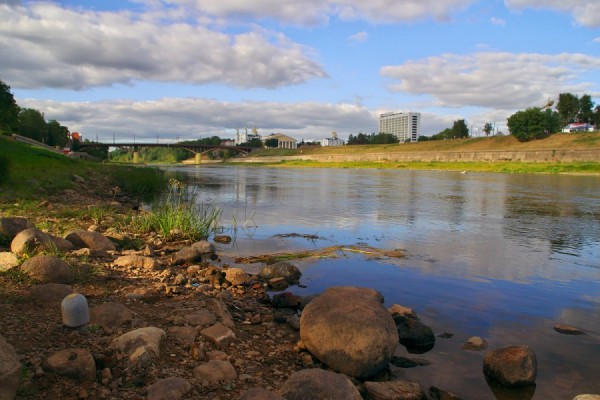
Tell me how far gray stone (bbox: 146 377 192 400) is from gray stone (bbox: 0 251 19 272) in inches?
178

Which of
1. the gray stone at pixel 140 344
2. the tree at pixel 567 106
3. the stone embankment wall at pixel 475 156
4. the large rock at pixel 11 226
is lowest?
the gray stone at pixel 140 344

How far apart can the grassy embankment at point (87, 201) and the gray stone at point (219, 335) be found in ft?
26.7

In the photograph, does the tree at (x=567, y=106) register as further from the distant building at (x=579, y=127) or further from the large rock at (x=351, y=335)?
the large rock at (x=351, y=335)

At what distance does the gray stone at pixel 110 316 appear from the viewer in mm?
6035

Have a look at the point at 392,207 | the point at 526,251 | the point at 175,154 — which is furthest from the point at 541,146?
the point at 175,154

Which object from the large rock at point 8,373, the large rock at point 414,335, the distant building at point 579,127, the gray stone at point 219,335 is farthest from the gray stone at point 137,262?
the distant building at point 579,127

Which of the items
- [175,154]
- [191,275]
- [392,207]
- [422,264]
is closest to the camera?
[191,275]

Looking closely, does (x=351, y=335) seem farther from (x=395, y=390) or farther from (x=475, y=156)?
(x=475, y=156)

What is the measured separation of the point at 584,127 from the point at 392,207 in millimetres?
103426

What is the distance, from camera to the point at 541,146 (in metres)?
92.4

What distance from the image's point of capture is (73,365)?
15.1 feet

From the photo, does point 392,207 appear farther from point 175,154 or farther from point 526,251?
point 175,154

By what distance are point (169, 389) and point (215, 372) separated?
0.68 meters

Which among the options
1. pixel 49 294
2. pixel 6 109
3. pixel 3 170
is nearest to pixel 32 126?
pixel 6 109
